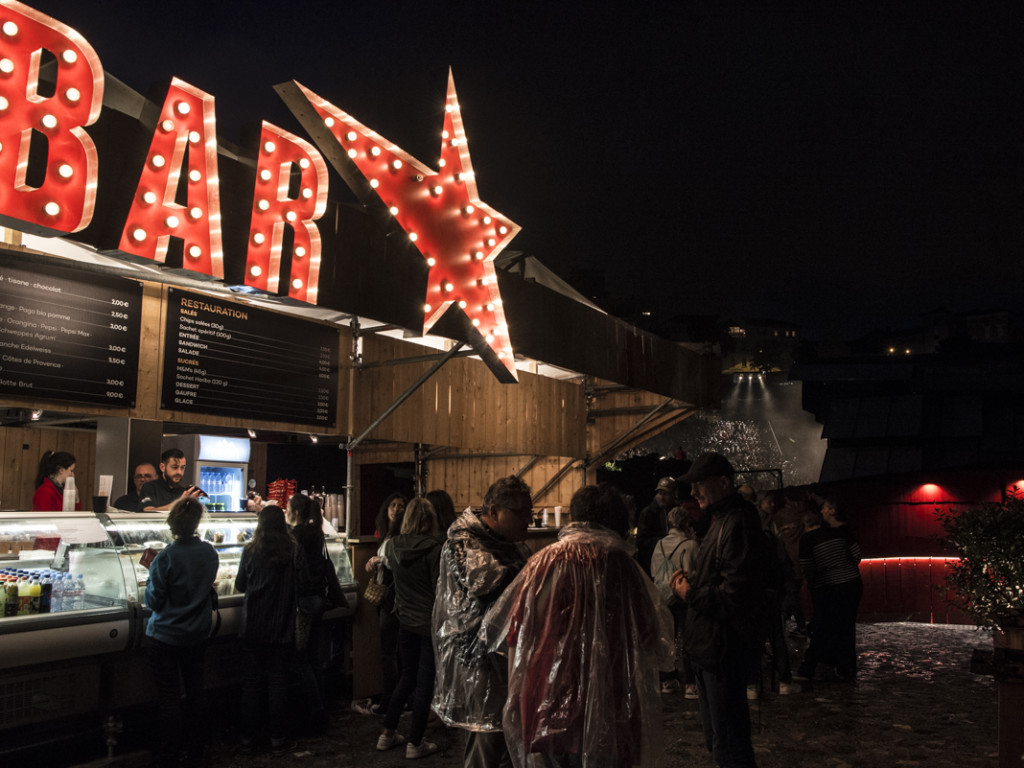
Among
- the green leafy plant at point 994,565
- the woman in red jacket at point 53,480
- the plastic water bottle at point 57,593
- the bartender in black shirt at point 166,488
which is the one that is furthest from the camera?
the woman in red jacket at point 53,480

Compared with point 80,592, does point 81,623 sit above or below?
below

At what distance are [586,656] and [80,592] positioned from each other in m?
3.81

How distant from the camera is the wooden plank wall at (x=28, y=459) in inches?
417

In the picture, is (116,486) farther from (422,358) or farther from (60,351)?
(422,358)

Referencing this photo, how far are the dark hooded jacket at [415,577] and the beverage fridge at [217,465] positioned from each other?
3.32 metres

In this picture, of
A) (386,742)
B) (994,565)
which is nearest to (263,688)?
(386,742)

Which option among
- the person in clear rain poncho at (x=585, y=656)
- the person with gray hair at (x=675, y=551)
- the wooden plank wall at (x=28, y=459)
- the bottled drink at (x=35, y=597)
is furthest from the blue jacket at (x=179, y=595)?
the wooden plank wall at (x=28, y=459)

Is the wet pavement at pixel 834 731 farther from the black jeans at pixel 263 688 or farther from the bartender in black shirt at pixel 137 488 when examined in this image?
the bartender in black shirt at pixel 137 488

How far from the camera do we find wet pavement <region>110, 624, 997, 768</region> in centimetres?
578

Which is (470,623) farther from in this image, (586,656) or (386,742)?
(386,742)

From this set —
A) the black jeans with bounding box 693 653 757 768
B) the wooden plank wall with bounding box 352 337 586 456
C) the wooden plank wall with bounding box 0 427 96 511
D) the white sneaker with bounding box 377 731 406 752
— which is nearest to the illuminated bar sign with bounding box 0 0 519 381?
the wooden plank wall with bounding box 352 337 586 456

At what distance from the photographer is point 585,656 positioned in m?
3.60

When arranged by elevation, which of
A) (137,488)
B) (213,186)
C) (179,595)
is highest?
(213,186)

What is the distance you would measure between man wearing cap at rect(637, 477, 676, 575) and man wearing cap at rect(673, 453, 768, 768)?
3.78 m
